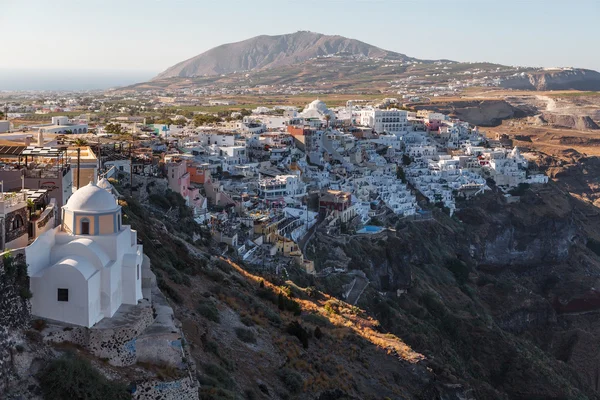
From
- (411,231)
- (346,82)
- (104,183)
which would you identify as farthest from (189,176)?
(346,82)

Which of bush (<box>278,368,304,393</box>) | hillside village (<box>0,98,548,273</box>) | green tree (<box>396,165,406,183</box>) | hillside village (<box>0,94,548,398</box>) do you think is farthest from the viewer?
green tree (<box>396,165,406,183</box>)

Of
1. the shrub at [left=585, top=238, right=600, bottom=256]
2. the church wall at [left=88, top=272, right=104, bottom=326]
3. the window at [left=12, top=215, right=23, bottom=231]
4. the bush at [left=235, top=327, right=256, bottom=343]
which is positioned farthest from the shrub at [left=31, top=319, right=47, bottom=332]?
the shrub at [left=585, top=238, right=600, bottom=256]

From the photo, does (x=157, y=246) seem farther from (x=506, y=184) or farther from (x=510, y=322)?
(x=506, y=184)

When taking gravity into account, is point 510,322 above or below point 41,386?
below

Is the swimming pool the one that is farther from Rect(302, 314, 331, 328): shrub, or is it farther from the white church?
the white church

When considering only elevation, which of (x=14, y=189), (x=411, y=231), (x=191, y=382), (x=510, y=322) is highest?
(x=14, y=189)

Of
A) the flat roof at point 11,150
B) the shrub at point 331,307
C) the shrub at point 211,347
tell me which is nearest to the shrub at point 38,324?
the shrub at point 211,347

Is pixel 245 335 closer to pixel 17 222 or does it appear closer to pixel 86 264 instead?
pixel 86 264
